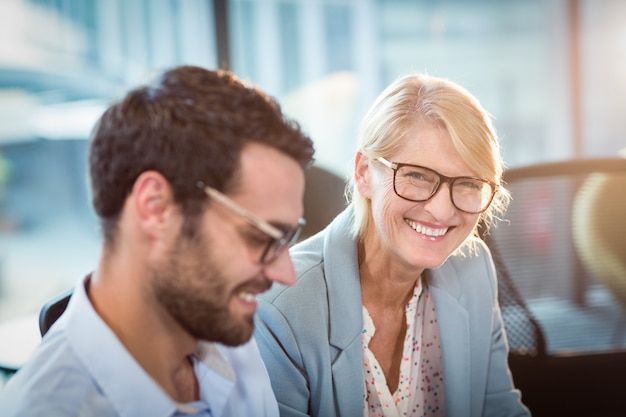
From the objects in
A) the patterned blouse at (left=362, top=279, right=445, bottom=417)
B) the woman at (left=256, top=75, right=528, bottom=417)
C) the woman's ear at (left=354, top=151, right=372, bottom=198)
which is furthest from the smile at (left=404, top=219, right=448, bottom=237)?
the patterned blouse at (left=362, top=279, right=445, bottom=417)

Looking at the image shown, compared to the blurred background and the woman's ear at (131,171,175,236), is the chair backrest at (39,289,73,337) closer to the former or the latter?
the woman's ear at (131,171,175,236)

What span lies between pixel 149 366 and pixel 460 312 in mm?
867

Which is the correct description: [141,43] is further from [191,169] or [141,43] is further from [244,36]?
[191,169]

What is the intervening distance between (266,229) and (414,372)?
2.61 ft

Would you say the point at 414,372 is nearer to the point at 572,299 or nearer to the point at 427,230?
the point at 427,230

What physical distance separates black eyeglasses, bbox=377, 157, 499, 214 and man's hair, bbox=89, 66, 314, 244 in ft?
1.69

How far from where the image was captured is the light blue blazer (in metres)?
1.36

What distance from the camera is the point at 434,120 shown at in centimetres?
135

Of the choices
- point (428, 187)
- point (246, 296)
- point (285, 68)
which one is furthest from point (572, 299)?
point (285, 68)

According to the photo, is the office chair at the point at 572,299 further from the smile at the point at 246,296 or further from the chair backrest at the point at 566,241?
the smile at the point at 246,296

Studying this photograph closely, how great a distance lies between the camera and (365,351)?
4.83 feet

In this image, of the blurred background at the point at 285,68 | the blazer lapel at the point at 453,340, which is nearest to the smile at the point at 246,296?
the blazer lapel at the point at 453,340

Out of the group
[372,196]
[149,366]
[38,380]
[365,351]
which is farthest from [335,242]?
[38,380]

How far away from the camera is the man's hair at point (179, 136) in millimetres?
831
